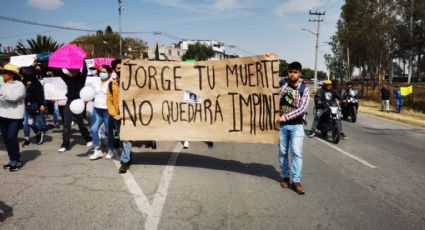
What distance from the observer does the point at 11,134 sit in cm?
625

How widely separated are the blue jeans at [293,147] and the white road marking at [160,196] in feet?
5.89

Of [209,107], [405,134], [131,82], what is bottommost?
[405,134]

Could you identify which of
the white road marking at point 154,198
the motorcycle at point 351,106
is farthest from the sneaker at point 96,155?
the motorcycle at point 351,106

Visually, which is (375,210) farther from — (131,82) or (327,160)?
(131,82)

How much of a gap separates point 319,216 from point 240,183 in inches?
61.7

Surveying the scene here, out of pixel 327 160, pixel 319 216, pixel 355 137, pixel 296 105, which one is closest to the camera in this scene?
pixel 319 216

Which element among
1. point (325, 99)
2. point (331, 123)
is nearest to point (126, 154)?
point (331, 123)

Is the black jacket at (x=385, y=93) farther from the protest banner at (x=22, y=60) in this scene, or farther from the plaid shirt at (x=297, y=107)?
the plaid shirt at (x=297, y=107)

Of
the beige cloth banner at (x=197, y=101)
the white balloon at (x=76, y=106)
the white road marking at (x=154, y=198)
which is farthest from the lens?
the white balloon at (x=76, y=106)

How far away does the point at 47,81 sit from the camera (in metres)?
10.8

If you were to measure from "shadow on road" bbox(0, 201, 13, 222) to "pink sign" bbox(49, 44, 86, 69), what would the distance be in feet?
13.1

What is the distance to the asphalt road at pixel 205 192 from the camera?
168 inches

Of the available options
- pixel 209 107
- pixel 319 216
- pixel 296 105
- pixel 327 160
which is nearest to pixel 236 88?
pixel 209 107

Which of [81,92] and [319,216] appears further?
[81,92]
